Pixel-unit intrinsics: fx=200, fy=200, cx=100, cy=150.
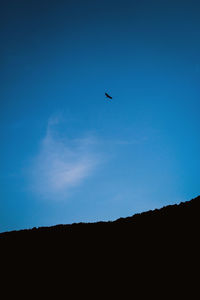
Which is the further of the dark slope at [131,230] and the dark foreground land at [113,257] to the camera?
the dark slope at [131,230]

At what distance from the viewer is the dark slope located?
923 cm

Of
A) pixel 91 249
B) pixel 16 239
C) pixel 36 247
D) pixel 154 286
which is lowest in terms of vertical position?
pixel 154 286

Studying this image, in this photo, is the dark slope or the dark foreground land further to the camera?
the dark slope

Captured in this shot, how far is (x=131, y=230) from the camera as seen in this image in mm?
10172

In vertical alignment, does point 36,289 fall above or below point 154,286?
above

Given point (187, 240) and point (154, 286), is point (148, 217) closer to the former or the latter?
point (187, 240)

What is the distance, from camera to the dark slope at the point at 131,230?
30.3 ft

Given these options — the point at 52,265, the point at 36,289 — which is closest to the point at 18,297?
the point at 36,289

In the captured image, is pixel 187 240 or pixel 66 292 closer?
pixel 66 292

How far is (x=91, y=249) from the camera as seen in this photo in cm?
941

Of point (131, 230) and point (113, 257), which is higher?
point (131, 230)

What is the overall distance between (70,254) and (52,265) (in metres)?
0.89

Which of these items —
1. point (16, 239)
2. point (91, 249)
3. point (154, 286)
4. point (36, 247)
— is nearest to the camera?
point (154, 286)

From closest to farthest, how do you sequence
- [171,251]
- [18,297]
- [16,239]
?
1. [18,297]
2. [171,251]
3. [16,239]
